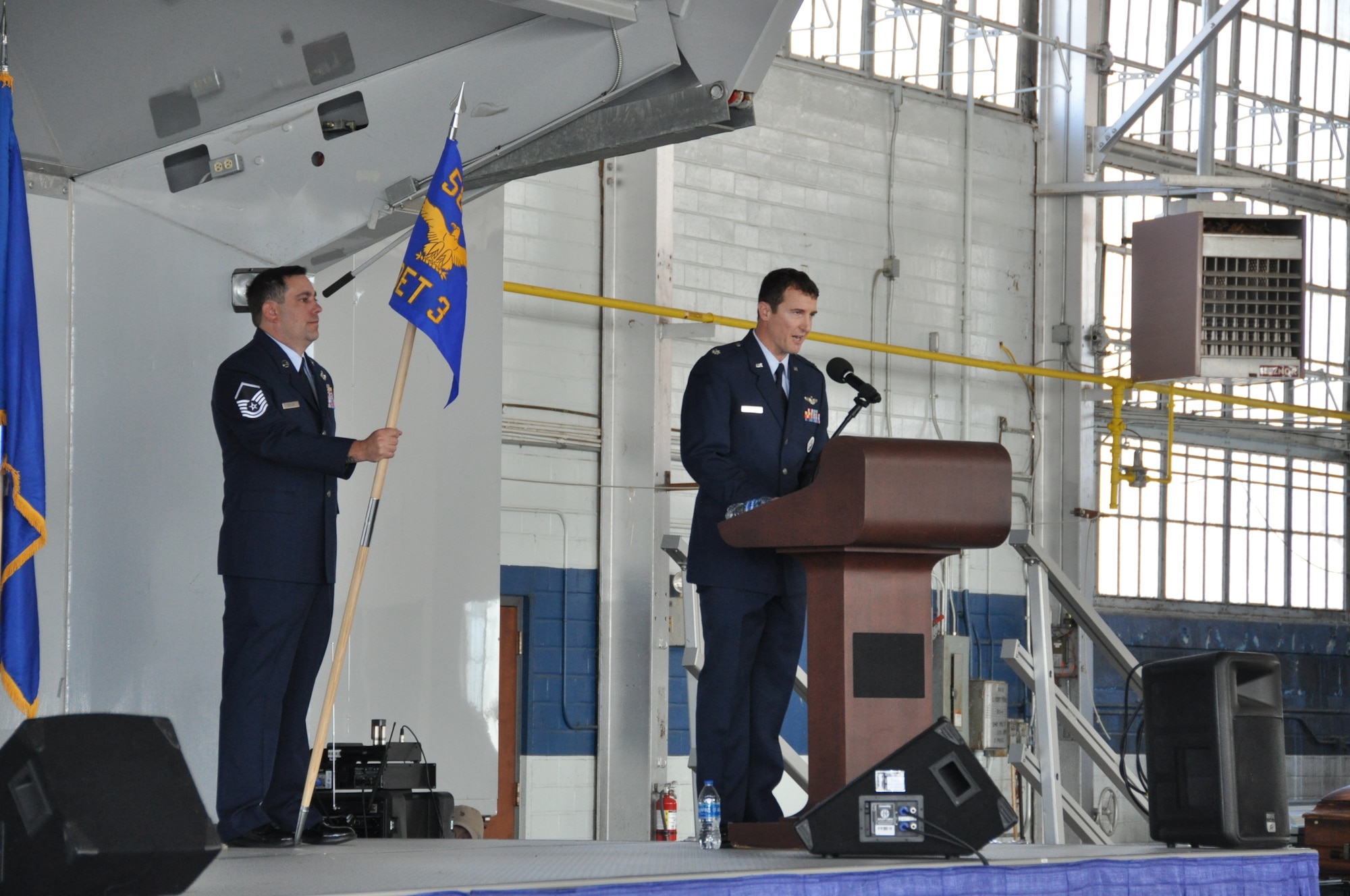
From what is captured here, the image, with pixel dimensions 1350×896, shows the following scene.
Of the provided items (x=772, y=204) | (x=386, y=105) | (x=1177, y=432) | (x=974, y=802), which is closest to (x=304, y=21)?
(x=386, y=105)

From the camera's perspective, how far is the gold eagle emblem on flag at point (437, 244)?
359 cm

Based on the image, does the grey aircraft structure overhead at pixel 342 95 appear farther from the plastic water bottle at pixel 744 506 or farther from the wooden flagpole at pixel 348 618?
the plastic water bottle at pixel 744 506

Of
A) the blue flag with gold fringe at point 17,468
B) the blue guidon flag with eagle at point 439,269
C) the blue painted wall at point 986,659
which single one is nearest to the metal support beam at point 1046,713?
the blue guidon flag with eagle at point 439,269

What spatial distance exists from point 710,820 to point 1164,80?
28.0ft

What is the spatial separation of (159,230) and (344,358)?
97 cm

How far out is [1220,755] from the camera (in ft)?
10.5

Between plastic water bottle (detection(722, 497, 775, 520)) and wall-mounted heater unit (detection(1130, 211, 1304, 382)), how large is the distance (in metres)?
7.02

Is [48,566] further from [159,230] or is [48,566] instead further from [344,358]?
[344,358]

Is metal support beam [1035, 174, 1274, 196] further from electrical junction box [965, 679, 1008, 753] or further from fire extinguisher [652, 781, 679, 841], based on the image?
fire extinguisher [652, 781, 679, 841]

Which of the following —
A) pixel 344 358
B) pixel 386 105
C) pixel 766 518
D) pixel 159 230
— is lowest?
pixel 766 518

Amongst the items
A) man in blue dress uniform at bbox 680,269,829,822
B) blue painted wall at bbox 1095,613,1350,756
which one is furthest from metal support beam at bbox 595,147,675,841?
man in blue dress uniform at bbox 680,269,829,822

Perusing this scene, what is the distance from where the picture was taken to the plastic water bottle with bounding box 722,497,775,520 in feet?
10.2

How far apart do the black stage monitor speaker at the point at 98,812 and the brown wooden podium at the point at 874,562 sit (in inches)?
49.0

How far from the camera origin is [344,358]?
4.98 m
